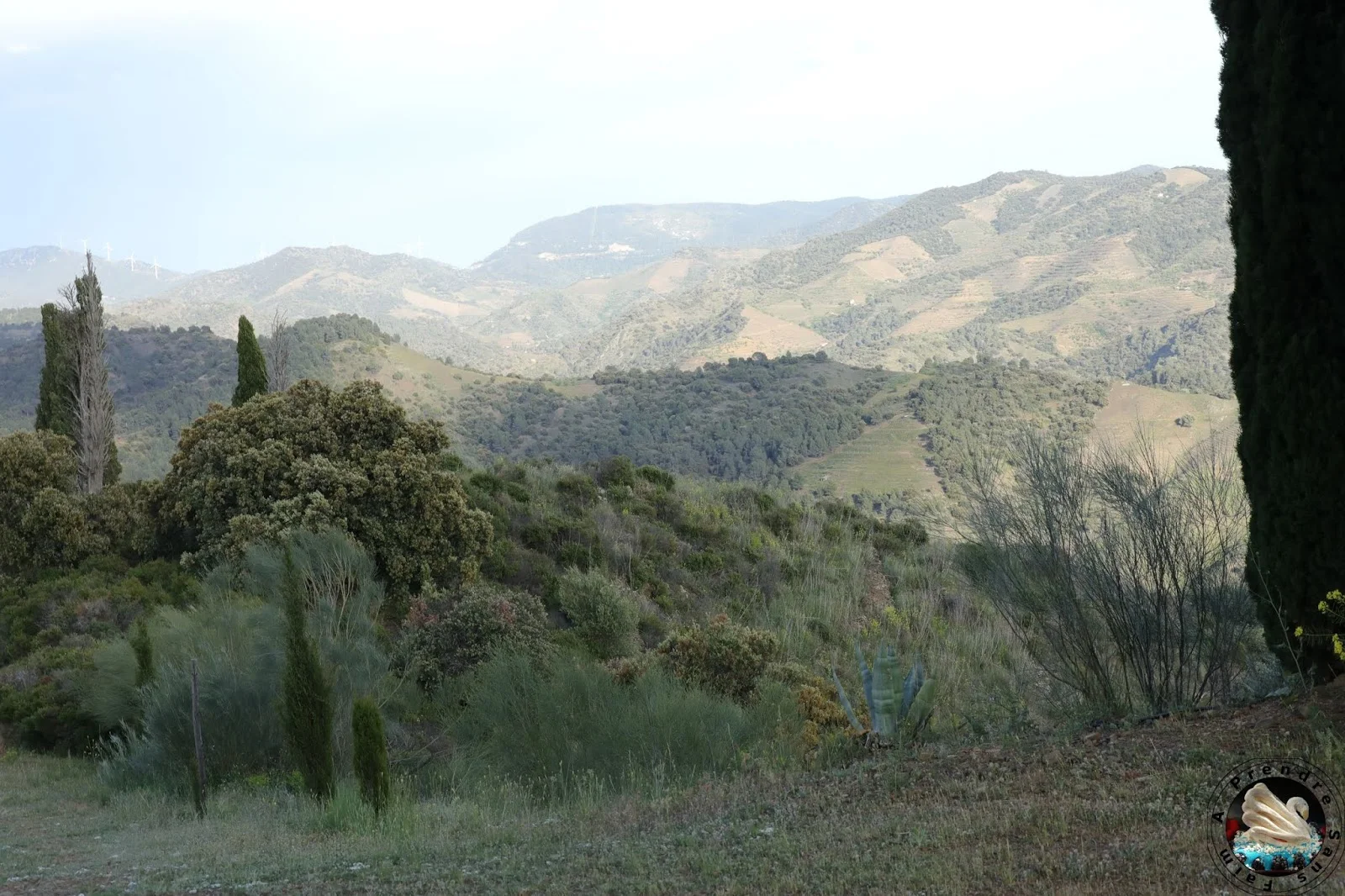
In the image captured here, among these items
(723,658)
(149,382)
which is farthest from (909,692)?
(149,382)

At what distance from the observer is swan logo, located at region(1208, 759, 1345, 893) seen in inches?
191

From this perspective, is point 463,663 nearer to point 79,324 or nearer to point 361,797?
point 361,797

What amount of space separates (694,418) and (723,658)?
65.0 metres

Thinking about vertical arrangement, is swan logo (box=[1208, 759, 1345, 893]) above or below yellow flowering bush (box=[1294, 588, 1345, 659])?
below

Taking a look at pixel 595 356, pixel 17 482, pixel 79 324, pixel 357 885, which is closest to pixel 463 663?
pixel 357 885

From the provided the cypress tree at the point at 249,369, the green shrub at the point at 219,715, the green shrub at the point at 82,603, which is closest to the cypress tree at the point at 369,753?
the green shrub at the point at 219,715

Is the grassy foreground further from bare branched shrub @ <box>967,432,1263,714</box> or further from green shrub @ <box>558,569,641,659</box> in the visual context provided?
green shrub @ <box>558,569,641,659</box>

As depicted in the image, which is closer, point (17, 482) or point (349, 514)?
point (349, 514)

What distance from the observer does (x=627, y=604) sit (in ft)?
67.3

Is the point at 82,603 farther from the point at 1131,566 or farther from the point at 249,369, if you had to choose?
the point at 1131,566

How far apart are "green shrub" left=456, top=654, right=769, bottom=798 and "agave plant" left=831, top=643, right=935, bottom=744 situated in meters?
1.39

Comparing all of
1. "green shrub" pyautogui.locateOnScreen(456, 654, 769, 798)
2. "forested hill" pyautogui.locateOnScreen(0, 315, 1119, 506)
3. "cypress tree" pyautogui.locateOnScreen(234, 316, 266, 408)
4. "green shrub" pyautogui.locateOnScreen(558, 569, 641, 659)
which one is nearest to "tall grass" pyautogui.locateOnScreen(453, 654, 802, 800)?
"green shrub" pyautogui.locateOnScreen(456, 654, 769, 798)

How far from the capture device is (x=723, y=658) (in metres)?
14.6

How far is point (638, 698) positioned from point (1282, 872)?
8012 mm
